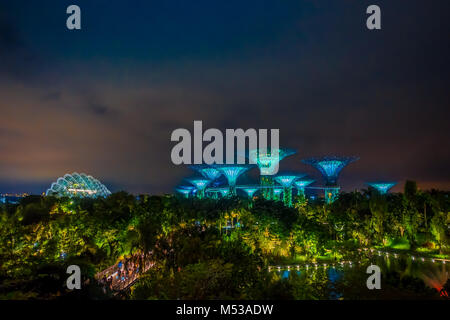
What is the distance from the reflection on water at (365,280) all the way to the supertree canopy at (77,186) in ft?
150

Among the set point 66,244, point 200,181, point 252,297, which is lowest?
point 66,244

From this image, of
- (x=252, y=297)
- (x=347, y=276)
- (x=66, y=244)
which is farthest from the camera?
(x=66, y=244)

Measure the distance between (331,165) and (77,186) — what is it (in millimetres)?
54182

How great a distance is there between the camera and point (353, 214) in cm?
2627

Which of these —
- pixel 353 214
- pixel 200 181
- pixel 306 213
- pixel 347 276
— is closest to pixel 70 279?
pixel 347 276

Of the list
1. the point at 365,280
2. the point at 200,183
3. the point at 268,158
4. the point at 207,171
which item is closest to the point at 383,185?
the point at 268,158

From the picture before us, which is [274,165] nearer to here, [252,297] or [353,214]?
[353,214]

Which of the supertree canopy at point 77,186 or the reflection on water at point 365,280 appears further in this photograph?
the supertree canopy at point 77,186

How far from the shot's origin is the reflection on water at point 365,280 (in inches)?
292

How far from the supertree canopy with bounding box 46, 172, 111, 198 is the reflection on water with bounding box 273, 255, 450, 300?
150 ft

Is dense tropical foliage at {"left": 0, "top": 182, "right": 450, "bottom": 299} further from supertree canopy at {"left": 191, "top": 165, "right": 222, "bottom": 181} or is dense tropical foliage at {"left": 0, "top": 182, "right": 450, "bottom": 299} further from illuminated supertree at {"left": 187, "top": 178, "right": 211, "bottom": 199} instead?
illuminated supertree at {"left": 187, "top": 178, "right": 211, "bottom": 199}

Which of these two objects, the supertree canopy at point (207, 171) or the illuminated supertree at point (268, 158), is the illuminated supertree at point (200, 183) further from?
the illuminated supertree at point (268, 158)

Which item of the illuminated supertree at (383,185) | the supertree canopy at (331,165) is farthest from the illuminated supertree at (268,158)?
the illuminated supertree at (383,185)
